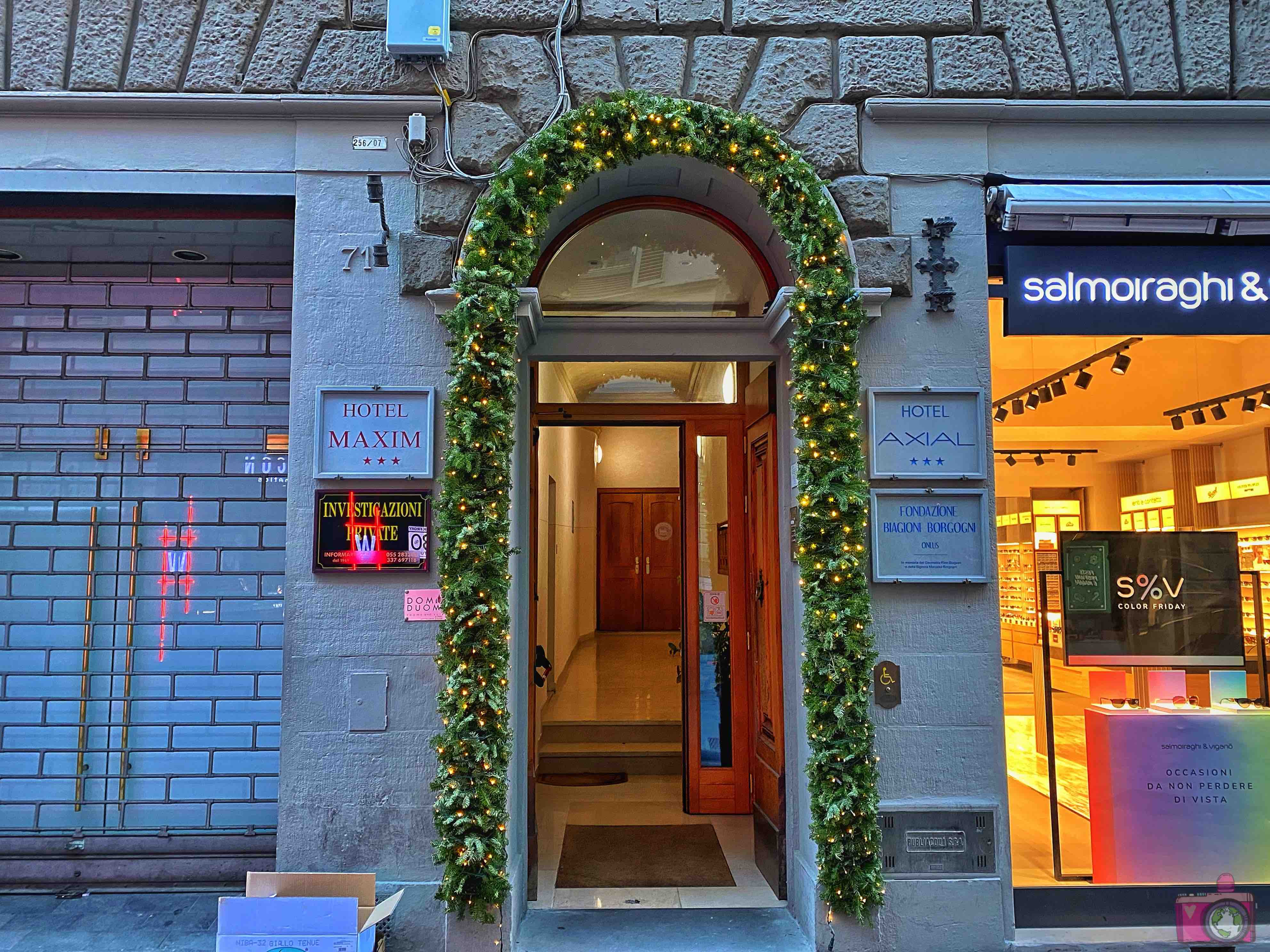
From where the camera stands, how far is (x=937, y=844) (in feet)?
14.5

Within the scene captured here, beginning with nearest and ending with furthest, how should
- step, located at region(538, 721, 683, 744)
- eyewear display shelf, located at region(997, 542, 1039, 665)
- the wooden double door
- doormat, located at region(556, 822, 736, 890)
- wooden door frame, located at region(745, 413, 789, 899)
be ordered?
eyewear display shelf, located at region(997, 542, 1039, 665) → wooden door frame, located at region(745, 413, 789, 899) → doormat, located at region(556, 822, 736, 890) → step, located at region(538, 721, 683, 744) → the wooden double door

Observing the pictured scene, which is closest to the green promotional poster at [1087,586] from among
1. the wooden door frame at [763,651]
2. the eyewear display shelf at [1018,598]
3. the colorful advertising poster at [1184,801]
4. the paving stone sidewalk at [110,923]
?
the eyewear display shelf at [1018,598]

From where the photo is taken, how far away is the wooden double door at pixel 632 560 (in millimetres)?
16922

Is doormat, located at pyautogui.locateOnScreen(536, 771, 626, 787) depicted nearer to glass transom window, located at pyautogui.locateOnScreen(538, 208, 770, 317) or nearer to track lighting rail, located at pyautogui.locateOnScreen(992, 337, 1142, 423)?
glass transom window, located at pyautogui.locateOnScreen(538, 208, 770, 317)

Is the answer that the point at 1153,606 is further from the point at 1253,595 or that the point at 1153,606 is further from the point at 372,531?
the point at 372,531

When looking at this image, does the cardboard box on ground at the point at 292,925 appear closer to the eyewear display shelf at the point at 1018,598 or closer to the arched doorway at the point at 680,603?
the arched doorway at the point at 680,603

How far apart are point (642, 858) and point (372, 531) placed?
2.86 meters

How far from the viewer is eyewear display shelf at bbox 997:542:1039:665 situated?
4730mm

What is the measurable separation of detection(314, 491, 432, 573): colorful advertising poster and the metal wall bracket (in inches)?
118

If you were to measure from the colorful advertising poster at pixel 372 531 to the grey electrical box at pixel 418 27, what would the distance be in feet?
8.04

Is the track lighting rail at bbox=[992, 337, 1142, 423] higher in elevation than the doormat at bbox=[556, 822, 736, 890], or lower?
higher

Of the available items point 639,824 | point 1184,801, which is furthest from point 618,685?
point 1184,801

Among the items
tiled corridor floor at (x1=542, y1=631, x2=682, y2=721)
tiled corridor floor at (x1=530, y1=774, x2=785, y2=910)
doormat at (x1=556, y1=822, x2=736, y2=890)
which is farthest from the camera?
tiled corridor floor at (x1=542, y1=631, x2=682, y2=721)

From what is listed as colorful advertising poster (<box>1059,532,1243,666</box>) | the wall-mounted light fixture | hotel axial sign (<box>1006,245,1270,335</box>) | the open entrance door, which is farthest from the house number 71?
colorful advertising poster (<box>1059,532,1243,666</box>)
